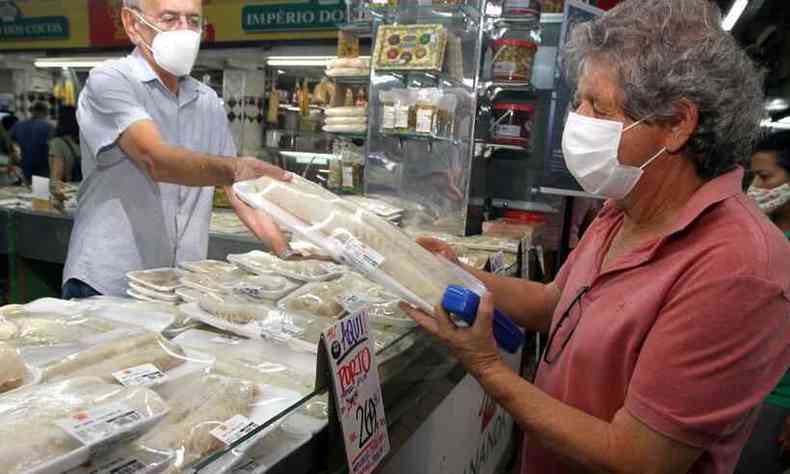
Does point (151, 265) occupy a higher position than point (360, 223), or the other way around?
point (360, 223)

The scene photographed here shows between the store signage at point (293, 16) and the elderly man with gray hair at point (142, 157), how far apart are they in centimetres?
412

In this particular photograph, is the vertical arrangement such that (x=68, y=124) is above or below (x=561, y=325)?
above

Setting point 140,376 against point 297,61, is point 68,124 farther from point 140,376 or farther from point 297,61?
point 140,376

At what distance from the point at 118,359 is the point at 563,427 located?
2.72ft

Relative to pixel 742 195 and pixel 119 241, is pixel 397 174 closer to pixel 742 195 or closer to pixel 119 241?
pixel 119 241

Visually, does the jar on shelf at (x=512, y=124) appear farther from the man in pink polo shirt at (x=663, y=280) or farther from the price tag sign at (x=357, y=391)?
the price tag sign at (x=357, y=391)

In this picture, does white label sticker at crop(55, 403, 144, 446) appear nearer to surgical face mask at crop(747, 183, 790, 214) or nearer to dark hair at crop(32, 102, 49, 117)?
surgical face mask at crop(747, 183, 790, 214)

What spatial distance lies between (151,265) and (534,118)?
9.41 ft

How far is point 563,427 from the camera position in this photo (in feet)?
3.70

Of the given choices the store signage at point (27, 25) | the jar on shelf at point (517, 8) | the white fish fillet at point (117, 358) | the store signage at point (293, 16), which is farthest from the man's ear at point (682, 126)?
the store signage at point (27, 25)

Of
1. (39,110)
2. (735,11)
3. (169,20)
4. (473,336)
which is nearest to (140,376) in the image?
(473,336)

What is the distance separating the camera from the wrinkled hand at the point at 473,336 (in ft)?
3.71

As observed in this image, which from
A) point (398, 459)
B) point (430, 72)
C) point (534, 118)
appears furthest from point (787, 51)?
point (398, 459)

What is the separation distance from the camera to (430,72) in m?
3.46
